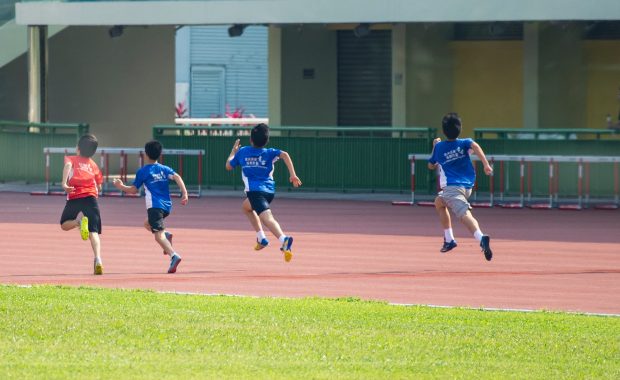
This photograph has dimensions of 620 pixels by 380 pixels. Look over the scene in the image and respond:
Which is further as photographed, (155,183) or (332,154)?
(332,154)

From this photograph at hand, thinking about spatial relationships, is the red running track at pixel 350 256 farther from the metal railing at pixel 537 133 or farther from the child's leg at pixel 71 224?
the metal railing at pixel 537 133

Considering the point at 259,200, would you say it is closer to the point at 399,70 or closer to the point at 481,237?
the point at 481,237

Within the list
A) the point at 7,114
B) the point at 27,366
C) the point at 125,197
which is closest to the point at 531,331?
the point at 27,366

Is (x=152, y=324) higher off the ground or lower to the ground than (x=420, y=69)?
lower

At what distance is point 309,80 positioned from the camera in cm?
3434

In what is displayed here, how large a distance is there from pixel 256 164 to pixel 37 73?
16.1 m

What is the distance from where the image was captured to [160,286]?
15.6m

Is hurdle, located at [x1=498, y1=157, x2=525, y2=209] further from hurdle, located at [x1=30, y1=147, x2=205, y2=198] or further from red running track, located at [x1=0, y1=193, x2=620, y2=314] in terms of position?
hurdle, located at [x1=30, y1=147, x2=205, y2=198]

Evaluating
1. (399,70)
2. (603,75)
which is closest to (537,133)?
(603,75)

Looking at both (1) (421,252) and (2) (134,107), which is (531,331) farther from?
(2) (134,107)

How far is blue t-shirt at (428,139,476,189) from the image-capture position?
58.8 feet

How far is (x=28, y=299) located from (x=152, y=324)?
6.37 ft

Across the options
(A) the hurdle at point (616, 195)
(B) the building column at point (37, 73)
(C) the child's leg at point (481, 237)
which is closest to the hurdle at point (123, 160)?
(B) the building column at point (37, 73)

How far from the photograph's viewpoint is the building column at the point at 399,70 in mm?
32656
